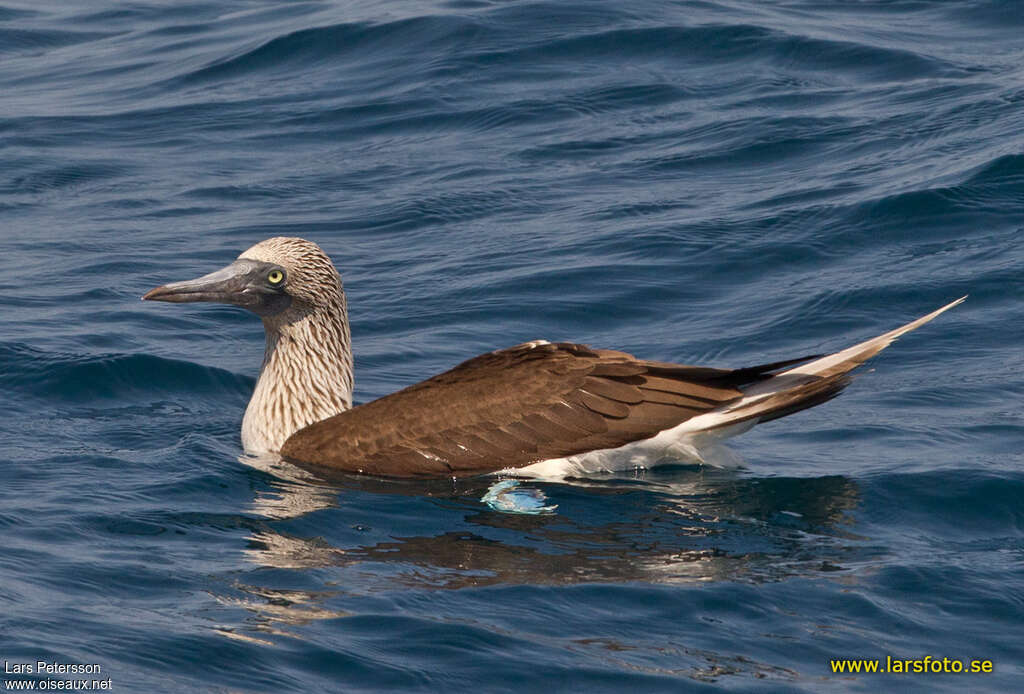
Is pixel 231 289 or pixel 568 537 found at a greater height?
pixel 231 289

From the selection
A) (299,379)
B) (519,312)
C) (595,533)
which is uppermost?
(299,379)

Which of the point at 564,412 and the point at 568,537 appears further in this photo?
the point at 564,412

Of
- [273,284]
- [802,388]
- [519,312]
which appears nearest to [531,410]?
[802,388]

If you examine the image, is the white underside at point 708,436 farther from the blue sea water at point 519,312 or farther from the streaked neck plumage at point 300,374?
the streaked neck plumage at point 300,374

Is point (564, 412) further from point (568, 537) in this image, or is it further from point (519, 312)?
point (519, 312)

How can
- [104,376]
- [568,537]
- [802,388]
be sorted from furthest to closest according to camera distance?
[104,376] → [802,388] → [568,537]

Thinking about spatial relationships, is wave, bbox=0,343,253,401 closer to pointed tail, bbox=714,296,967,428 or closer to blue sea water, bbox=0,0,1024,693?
blue sea water, bbox=0,0,1024,693

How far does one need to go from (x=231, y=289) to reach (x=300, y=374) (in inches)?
26.9

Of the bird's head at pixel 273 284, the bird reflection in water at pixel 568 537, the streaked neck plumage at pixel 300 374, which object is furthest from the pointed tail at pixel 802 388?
the bird's head at pixel 273 284

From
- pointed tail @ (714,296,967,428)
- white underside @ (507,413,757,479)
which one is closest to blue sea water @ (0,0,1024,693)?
white underside @ (507,413,757,479)

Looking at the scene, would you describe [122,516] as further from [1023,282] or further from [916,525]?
[1023,282]

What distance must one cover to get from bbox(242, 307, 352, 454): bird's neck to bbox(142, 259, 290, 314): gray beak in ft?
0.93

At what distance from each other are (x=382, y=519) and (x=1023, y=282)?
5.95m

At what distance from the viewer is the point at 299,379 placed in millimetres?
9867
